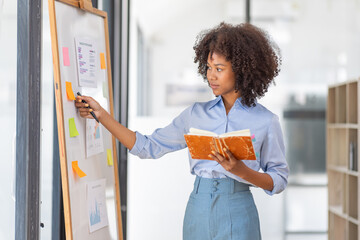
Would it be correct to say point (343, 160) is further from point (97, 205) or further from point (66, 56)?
point (66, 56)

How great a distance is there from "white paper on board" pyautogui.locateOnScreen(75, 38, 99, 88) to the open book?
2.04ft

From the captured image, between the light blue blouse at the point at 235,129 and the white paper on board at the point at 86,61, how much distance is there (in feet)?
1.04

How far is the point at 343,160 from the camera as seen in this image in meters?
4.00

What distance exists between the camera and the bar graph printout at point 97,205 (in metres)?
2.13

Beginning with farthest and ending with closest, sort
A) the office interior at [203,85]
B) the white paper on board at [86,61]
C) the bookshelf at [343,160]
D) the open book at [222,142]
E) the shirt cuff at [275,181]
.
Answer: the bookshelf at [343,160] → the office interior at [203,85] → the white paper on board at [86,61] → the shirt cuff at [275,181] → the open book at [222,142]

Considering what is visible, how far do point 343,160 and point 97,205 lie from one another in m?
2.42

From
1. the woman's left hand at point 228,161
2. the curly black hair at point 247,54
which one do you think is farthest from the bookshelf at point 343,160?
the woman's left hand at point 228,161

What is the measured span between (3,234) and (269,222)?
205 centimetres

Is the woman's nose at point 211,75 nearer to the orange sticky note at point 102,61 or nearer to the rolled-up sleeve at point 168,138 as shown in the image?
the rolled-up sleeve at point 168,138

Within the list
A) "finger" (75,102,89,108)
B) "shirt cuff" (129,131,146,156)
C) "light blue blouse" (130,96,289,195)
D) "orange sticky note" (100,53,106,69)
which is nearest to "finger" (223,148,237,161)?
"light blue blouse" (130,96,289,195)

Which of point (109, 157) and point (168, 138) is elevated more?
point (168, 138)

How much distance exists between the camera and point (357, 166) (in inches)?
141

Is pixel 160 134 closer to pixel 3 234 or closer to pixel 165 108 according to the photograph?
pixel 3 234

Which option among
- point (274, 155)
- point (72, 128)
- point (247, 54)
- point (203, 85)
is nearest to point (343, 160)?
point (203, 85)
